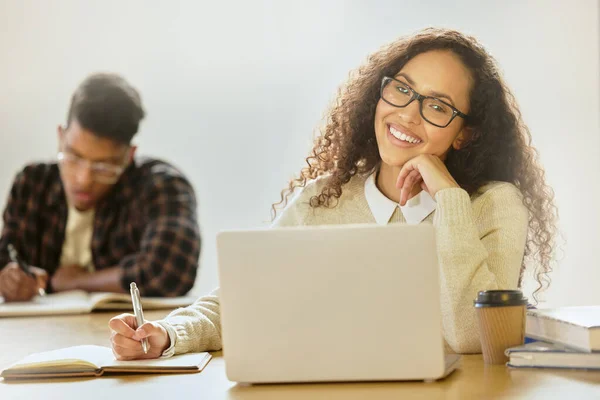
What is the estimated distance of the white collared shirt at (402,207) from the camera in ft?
6.02

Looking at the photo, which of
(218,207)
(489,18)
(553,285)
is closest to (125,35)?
(218,207)

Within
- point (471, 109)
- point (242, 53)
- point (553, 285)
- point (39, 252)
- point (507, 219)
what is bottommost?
point (553, 285)

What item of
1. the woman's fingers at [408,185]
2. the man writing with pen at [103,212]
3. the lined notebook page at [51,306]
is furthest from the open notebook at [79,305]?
the woman's fingers at [408,185]

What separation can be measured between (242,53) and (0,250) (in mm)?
1577

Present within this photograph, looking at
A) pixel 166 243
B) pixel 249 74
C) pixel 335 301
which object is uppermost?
pixel 249 74

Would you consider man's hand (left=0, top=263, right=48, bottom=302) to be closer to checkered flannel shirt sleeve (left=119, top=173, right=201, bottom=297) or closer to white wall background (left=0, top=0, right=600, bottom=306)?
checkered flannel shirt sleeve (left=119, top=173, right=201, bottom=297)

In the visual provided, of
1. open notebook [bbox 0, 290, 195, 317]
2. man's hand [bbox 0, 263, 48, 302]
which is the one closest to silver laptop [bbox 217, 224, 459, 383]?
open notebook [bbox 0, 290, 195, 317]

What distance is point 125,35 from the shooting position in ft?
14.0

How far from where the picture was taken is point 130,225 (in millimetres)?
3209

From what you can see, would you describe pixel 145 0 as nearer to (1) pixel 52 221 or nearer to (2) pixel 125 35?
(2) pixel 125 35

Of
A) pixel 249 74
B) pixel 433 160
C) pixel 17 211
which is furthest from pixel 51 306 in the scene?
pixel 249 74

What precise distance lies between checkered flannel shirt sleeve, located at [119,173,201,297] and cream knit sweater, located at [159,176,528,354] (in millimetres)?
1391

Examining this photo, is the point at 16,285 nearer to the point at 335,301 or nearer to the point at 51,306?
the point at 51,306

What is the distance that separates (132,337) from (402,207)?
70 centimetres
